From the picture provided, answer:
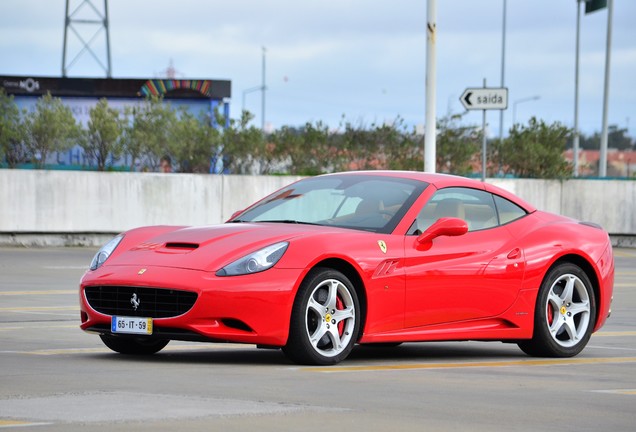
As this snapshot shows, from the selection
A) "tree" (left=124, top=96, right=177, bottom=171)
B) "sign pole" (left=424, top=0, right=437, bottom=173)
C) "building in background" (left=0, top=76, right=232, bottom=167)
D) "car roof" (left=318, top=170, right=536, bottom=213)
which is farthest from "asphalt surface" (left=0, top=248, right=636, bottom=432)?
"building in background" (left=0, top=76, right=232, bottom=167)

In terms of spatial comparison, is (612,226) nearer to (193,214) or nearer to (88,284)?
(193,214)

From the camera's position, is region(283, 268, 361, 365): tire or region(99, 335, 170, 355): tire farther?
region(99, 335, 170, 355): tire

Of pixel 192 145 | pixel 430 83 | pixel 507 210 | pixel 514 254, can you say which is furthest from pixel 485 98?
pixel 514 254

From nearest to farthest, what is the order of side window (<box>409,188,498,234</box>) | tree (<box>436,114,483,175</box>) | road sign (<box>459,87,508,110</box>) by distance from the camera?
side window (<box>409,188,498,234</box>) < road sign (<box>459,87,508,110</box>) < tree (<box>436,114,483,175</box>)

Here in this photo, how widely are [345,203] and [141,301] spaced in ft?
6.26

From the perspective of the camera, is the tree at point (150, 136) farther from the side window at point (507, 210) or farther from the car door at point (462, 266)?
the car door at point (462, 266)

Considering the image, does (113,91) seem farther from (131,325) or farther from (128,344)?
(131,325)

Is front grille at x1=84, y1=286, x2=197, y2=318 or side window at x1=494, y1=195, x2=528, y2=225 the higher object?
side window at x1=494, y1=195, x2=528, y2=225

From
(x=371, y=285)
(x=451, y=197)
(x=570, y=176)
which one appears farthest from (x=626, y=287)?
(x=570, y=176)

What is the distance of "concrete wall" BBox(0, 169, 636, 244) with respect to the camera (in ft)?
89.7

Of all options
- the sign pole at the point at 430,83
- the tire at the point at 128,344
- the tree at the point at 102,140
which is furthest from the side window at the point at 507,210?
the tree at the point at 102,140

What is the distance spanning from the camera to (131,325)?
958 cm

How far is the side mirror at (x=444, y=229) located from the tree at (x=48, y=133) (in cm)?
2039

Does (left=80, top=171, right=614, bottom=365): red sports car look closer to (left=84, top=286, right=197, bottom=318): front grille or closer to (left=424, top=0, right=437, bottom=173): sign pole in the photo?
(left=84, top=286, right=197, bottom=318): front grille
